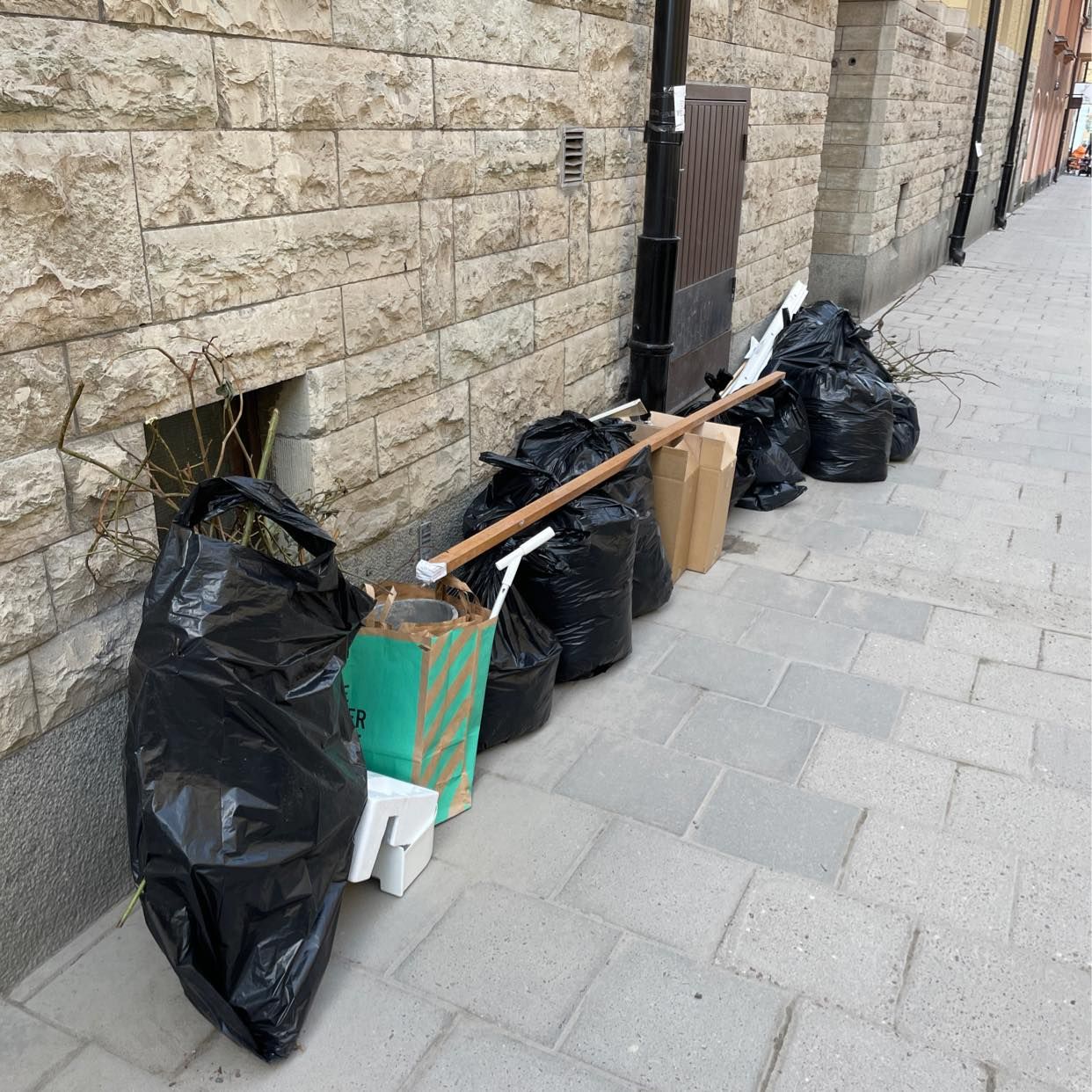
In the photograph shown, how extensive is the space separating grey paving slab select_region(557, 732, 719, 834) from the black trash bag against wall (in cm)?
39

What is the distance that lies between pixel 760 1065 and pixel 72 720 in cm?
184

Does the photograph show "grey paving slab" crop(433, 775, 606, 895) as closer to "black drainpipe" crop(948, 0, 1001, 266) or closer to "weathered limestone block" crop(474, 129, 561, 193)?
"weathered limestone block" crop(474, 129, 561, 193)

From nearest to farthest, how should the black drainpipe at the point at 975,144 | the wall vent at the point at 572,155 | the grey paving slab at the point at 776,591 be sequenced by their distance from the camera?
the wall vent at the point at 572,155
the grey paving slab at the point at 776,591
the black drainpipe at the point at 975,144

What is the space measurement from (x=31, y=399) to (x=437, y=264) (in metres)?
1.72

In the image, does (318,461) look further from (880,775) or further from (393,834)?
(880,775)

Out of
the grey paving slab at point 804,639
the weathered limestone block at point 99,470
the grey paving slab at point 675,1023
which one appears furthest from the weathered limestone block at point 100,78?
the grey paving slab at point 804,639

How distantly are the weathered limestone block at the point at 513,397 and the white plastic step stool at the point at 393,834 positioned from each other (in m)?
1.69

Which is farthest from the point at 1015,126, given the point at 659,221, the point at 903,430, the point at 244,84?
the point at 244,84

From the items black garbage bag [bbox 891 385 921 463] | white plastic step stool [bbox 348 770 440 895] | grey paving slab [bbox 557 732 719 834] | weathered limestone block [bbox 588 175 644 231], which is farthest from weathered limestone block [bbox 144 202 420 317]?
black garbage bag [bbox 891 385 921 463]

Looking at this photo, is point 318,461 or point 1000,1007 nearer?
point 1000,1007

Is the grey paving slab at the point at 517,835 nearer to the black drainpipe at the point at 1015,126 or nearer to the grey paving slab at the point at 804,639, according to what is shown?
the grey paving slab at the point at 804,639

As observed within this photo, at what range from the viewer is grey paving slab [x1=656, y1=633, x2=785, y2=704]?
405cm

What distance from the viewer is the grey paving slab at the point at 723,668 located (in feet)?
13.3

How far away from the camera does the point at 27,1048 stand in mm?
2412
